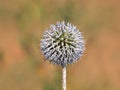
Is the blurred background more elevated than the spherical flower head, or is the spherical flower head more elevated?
the blurred background

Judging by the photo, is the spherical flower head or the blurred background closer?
the spherical flower head
